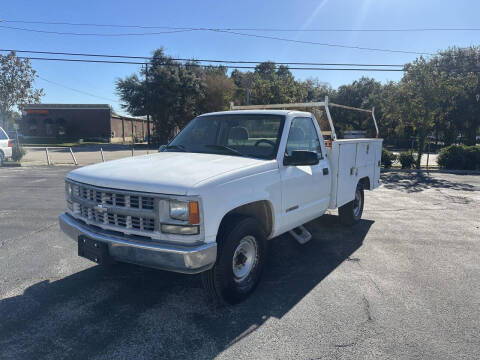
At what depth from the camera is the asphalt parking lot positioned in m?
2.90

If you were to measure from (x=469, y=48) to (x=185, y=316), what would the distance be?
33068mm

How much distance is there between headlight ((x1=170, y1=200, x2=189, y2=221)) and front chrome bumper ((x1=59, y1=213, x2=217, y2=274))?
248mm

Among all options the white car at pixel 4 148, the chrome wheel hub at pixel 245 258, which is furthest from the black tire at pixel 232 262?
the white car at pixel 4 148

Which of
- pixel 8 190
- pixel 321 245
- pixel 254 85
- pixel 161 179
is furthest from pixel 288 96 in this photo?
pixel 161 179

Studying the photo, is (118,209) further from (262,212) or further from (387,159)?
(387,159)

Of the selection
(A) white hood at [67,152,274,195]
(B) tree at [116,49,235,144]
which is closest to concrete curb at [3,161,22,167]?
(A) white hood at [67,152,274,195]

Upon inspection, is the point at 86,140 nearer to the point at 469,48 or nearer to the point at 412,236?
the point at 469,48

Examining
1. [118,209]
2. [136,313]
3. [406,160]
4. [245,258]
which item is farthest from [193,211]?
[406,160]

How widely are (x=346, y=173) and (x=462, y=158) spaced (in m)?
14.2

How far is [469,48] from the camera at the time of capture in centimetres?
2802

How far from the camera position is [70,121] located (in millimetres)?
47844

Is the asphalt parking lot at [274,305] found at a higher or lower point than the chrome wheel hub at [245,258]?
lower

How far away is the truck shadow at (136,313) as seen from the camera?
2875mm

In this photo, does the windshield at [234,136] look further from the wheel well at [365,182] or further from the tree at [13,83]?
the tree at [13,83]
